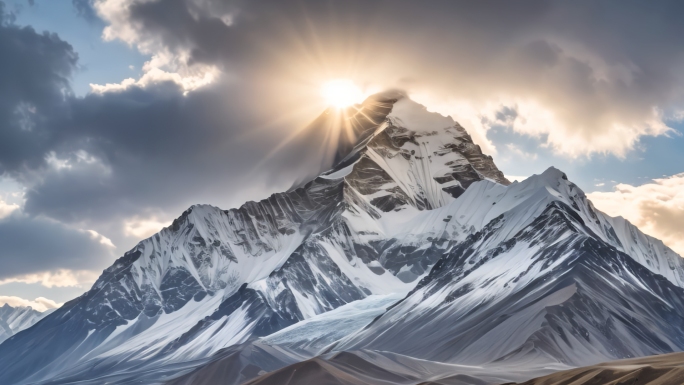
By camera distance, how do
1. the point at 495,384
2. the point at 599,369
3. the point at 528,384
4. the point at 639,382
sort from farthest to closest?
the point at 495,384 → the point at 528,384 → the point at 599,369 → the point at 639,382

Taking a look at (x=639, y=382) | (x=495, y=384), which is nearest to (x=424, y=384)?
(x=495, y=384)

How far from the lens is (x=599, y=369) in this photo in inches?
5349

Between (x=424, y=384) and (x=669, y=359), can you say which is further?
(x=424, y=384)

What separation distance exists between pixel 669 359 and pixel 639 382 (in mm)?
22853

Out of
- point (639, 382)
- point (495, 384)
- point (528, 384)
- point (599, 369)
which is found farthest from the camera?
point (495, 384)

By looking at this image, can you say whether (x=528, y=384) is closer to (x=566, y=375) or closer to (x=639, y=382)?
(x=566, y=375)

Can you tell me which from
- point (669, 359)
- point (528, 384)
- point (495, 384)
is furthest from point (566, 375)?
point (495, 384)

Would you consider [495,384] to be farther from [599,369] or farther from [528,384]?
[599,369]

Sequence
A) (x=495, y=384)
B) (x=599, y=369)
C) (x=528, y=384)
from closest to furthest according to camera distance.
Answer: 1. (x=599, y=369)
2. (x=528, y=384)
3. (x=495, y=384)

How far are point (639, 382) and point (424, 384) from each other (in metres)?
75.3

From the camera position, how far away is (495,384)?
192 m

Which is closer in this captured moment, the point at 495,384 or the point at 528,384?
the point at 528,384

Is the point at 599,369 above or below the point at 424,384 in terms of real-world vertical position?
below

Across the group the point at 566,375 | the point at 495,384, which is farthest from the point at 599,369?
the point at 495,384
